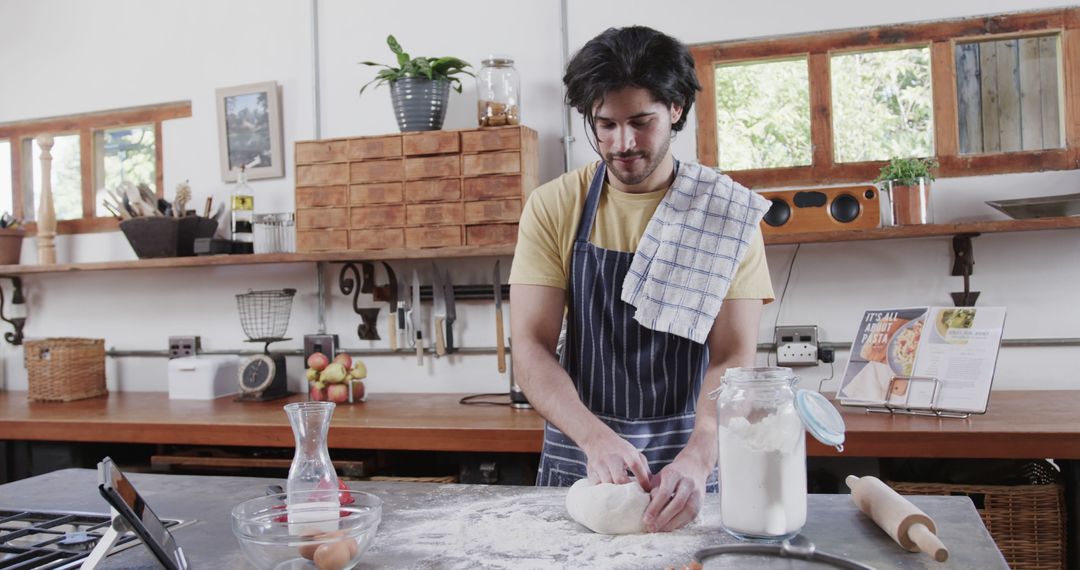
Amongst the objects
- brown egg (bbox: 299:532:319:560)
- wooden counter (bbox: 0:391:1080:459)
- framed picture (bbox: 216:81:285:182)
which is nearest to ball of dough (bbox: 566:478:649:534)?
brown egg (bbox: 299:532:319:560)

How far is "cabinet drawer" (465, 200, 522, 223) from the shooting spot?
2982 millimetres

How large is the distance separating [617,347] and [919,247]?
4.99ft

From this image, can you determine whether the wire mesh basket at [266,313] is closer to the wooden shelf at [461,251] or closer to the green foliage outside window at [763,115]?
the wooden shelf at [461,251]

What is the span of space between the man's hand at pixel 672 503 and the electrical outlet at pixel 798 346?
1.73m

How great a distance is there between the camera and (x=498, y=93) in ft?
10.1

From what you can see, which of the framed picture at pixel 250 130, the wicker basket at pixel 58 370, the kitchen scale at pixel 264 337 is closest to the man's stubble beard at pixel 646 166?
the kitchen scale at pixel 264 337

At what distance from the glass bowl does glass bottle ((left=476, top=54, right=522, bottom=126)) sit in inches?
80.4

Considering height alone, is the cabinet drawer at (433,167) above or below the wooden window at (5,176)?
below

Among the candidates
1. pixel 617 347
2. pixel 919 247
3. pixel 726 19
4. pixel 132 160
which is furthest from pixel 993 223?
pixel 132 160

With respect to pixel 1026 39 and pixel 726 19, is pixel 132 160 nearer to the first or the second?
pixel 726 19

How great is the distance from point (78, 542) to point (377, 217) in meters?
1.93

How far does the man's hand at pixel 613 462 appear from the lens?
1.37 metres

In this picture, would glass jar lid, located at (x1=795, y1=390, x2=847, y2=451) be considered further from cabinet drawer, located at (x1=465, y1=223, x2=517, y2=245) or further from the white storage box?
the white storage box

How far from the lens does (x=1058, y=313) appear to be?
2.78m
